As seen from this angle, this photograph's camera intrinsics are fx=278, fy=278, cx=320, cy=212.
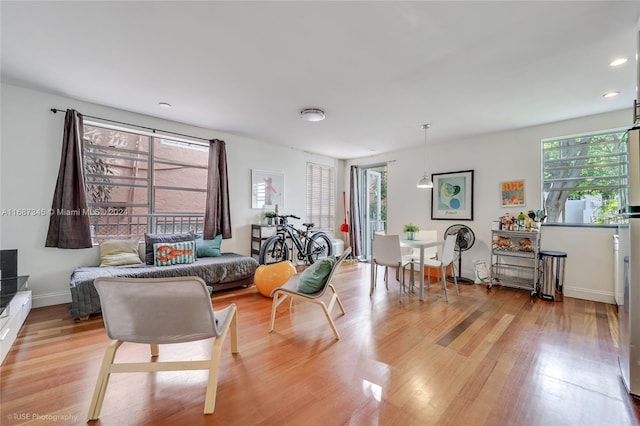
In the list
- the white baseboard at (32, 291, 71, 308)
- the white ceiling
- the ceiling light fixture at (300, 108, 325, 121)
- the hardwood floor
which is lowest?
the hardwood floor

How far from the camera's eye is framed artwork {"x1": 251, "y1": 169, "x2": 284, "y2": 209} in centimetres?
533

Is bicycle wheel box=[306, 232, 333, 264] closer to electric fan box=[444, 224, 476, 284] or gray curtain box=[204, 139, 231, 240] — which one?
gray curtain box=[204, 139, 231, 240]

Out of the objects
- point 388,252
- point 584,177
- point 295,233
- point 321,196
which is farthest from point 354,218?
point 584,177

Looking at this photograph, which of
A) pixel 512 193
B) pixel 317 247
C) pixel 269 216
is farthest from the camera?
pixel 317 247

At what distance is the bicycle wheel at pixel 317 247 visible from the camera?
5746mm

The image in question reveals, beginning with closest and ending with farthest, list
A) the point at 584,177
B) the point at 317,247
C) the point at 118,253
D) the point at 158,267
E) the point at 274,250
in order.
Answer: the point at 158,267
the point at 118,253
the point at 584,177
the point at 274,250
the point at 317,247

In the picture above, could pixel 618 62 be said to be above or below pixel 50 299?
above

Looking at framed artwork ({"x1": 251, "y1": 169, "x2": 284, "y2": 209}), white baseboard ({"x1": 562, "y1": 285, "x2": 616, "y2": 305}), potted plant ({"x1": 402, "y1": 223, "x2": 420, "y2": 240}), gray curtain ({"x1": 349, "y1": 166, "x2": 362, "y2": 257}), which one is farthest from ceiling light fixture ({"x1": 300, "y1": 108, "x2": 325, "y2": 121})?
white baseboard ({"x1": 562, "y1": 285, "x2": 616, "y2": 305})

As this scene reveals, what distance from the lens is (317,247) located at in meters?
5.98

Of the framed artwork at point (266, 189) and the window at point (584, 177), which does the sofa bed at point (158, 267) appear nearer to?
the framed artwork at point (266, 189)

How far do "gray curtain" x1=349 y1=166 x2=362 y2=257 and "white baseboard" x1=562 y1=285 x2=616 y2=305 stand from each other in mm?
3740

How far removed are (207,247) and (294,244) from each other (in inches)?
72.1

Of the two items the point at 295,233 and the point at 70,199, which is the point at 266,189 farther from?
the point at 70,199

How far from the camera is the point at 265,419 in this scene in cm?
155
